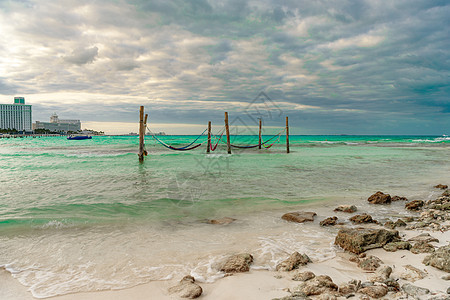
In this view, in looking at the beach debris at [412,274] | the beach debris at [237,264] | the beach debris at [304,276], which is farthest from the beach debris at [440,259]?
the beach debris at [237,264]

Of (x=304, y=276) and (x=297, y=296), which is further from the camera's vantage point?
(x=304, y=276)

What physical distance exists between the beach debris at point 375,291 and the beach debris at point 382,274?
0.65ft

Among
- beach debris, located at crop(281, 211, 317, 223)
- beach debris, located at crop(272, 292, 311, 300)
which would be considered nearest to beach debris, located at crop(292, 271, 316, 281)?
beach debris, located at crop(272, 292, 311, 300)

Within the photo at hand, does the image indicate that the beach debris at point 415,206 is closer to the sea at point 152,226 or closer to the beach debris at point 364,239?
the sea at point 152,226

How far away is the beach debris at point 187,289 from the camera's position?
2.66 metres

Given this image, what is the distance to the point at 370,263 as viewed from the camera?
3.16 m

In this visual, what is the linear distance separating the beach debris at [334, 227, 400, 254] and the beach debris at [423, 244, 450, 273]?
0.65 meters

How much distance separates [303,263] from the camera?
130 inches

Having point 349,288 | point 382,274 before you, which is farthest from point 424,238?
point 349,288

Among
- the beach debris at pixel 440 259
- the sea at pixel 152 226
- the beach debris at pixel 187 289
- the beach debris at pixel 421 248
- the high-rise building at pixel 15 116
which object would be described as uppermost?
the high-rise building at pixel 15 116

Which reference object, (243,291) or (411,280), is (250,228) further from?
(411,280)

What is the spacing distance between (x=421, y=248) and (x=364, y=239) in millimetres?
715

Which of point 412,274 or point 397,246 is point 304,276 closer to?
point 412,274

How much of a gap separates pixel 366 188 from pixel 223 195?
5.26 m
